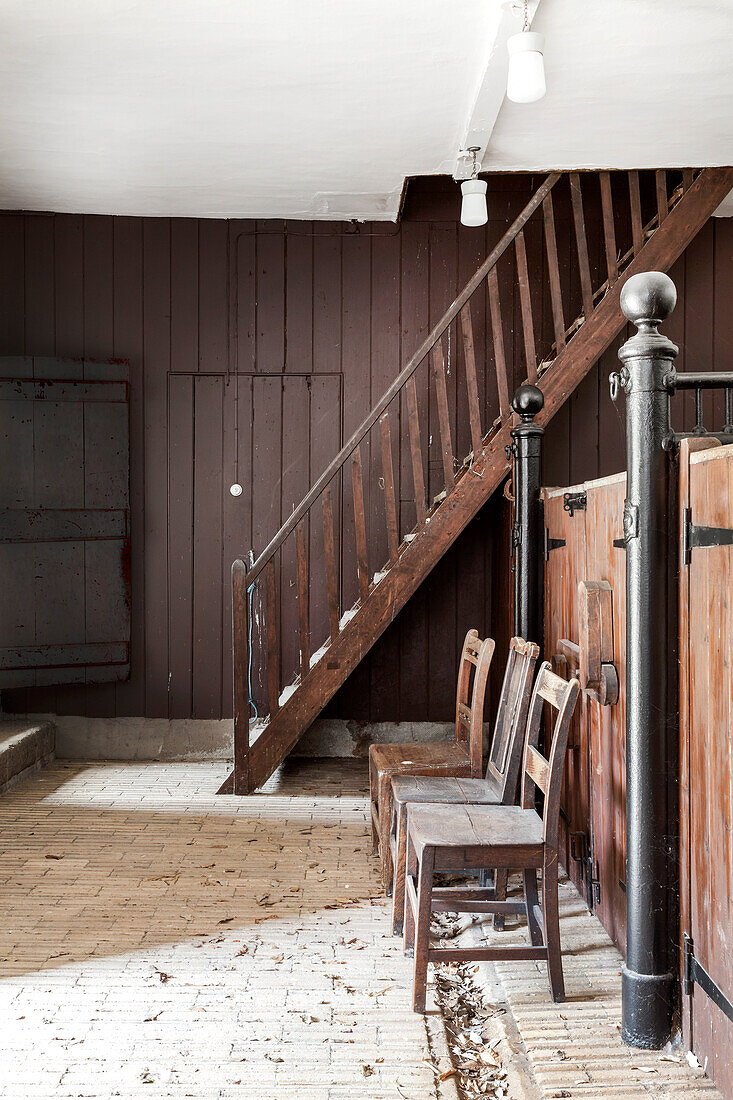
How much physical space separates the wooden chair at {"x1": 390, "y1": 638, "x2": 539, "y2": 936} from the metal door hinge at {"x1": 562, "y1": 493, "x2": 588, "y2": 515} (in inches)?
21.6

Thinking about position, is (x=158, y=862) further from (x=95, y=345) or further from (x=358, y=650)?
(x=95, y=345)

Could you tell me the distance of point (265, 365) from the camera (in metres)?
5.64

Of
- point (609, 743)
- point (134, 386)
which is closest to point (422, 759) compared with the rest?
point (609, 743)

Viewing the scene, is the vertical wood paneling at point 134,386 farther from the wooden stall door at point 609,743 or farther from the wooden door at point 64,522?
the wooden stall door at point 609,743

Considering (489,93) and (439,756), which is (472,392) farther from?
(439,756)

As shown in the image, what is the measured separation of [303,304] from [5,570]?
2.51m

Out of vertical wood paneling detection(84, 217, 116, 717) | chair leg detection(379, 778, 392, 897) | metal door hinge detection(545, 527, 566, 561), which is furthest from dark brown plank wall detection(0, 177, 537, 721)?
chair leg detection(379, 778, 392, 897)

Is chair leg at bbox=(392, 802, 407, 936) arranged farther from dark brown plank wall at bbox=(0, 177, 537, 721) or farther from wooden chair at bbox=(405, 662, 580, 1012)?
dark brown plank wall at bbox=(0, 177, 537, 721)

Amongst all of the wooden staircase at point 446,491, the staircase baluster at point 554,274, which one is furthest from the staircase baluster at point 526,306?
the staircase baluster at point 554,274

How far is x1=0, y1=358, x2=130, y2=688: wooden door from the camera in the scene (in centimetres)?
530

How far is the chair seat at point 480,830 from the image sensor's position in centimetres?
250

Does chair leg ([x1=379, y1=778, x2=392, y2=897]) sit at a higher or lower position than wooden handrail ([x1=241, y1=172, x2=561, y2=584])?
lower

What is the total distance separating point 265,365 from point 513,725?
11.1 ft

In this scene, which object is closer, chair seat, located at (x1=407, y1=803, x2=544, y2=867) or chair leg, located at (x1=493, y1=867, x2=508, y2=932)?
chair seat, located at (x1=407, y1=803, x2=544, y2=867)
